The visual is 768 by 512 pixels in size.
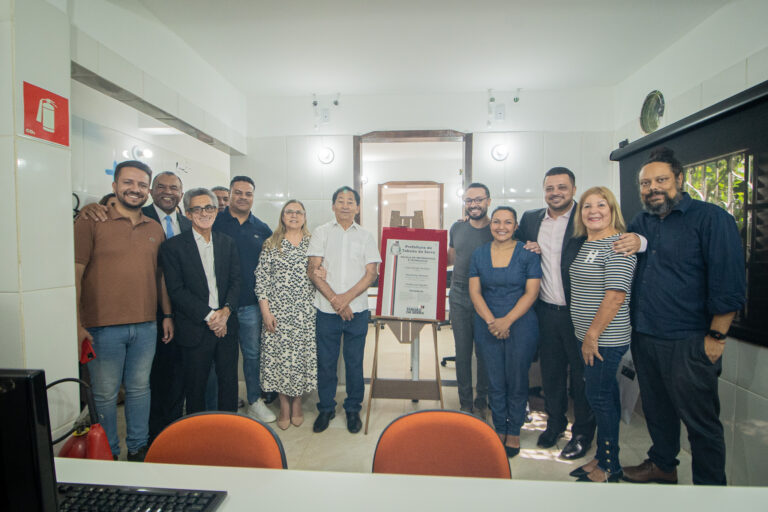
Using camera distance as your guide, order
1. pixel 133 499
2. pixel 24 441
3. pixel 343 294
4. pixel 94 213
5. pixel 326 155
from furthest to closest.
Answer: pixel 326 155 → pixel 343 294 → pixel 94 213 → pixel 133 499 → pixel 24 441

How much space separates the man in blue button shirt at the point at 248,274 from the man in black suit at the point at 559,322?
191 centimetres

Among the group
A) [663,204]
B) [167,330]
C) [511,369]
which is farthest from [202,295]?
[663,204]

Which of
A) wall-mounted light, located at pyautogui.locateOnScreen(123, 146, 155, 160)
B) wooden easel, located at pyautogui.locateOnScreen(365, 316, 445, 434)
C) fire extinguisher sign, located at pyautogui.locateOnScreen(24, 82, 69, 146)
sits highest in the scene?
wall-mounted light, located at pyautogui.locateOnScreen(123, 146, 155, 160)

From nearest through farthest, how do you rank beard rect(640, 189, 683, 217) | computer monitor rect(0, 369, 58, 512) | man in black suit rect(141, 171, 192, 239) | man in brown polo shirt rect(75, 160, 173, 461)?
computer monitor rect(0, 369, 58, 512)
beard rect(640, 189, 683, 217)
man in brown polo shirt rect(75, 160, 173, 461)
man in black suit rect(141, 171, 192, 239)

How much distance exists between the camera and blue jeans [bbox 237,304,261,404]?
259cm

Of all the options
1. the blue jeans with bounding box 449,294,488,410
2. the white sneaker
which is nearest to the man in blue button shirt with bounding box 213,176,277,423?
the white sneaker

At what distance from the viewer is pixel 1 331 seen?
1477 millimetres

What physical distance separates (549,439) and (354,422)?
131cm

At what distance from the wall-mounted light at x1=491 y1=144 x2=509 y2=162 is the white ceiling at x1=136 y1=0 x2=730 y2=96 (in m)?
0.59

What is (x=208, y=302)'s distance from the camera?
6.90 ft

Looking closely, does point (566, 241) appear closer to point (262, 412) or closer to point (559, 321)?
point (559, 321)

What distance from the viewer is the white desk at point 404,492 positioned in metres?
0.81

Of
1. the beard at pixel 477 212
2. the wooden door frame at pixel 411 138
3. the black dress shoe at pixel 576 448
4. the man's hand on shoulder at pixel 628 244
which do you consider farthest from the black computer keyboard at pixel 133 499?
the wooden door frame at pixel 411 138

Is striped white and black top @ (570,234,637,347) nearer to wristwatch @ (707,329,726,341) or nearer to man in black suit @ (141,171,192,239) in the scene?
wristwatch @ (707,329,726,341)
